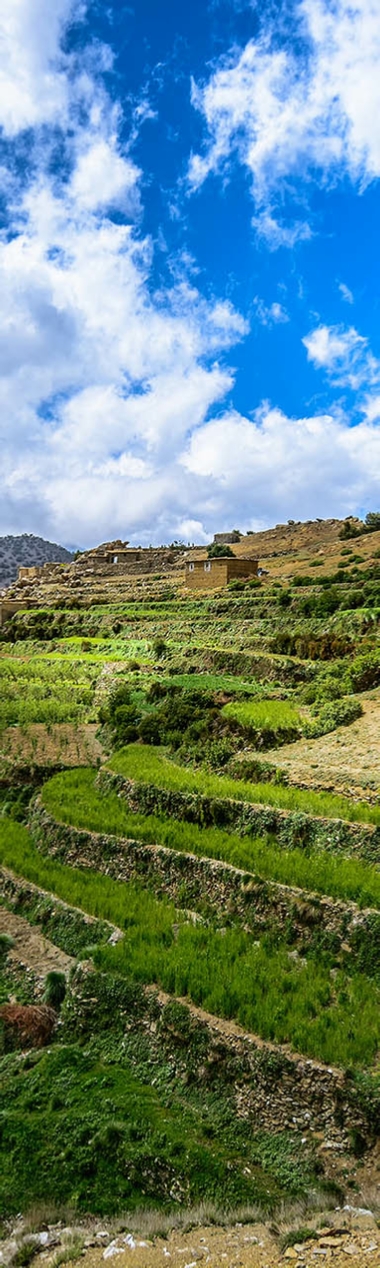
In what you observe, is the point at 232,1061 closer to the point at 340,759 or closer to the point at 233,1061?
the point at 233,1061

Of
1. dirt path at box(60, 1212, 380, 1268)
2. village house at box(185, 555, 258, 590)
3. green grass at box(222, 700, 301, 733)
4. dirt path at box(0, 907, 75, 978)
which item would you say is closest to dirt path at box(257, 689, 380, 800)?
green grass at box(222, 700, 301, 733)

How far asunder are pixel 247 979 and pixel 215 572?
44313 mm

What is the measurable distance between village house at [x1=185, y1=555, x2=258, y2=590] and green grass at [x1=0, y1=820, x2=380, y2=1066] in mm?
41051

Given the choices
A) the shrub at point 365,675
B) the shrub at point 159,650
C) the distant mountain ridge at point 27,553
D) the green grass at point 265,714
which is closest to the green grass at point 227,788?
the green grass at point 265,714

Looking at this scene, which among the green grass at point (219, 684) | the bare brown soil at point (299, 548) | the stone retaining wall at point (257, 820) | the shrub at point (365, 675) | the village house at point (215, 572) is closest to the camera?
the stone retaining wall at point (257, 820)

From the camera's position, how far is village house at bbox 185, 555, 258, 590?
171 feet

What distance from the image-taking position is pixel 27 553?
15112cm

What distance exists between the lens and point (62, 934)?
37.5 feet

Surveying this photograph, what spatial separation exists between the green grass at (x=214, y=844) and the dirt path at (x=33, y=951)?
234cm

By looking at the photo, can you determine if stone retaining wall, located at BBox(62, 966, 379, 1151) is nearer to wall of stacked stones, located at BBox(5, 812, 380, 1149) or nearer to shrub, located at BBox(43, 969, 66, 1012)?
wall of stacked stones, located at BBox(5, 812, 380, 1149)

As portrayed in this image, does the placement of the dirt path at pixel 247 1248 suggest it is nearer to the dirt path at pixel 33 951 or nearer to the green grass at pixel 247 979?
the green grass at pixel 247 979

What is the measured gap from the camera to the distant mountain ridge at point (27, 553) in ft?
472

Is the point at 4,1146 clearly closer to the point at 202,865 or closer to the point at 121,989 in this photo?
the point at 121,989

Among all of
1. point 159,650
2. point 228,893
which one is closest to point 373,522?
point 159,650
